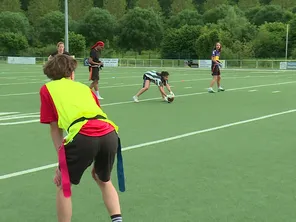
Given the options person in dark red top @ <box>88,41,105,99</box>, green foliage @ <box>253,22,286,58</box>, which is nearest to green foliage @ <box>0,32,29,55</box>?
green foliage @ <box>253,22,286,58</box>

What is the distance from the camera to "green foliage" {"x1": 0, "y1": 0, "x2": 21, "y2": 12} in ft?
389

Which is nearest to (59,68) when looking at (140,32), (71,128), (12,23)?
(71,128)

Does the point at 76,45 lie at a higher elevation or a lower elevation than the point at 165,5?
lower

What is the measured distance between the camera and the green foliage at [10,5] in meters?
119

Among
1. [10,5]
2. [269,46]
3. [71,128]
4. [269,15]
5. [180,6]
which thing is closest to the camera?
[71,128]

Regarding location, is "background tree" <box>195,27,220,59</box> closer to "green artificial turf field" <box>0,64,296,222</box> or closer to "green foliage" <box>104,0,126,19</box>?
"green foliage" <box>104,0,126,19</box>

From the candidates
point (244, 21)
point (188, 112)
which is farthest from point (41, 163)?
point (244, 21)

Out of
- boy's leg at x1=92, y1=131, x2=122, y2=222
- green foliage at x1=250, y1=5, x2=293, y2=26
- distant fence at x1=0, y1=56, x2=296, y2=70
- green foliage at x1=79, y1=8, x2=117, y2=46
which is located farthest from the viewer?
green foliage at x1=79, y1=8, x2=117, y2=46

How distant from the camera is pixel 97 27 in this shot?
10581cm

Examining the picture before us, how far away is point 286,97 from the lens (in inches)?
723

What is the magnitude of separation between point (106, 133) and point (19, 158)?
12.4ft

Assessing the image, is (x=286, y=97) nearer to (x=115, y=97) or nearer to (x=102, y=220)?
(x=115, y=97)

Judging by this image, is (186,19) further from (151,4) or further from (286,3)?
(286,3)

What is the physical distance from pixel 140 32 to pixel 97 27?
9283 millimetres
